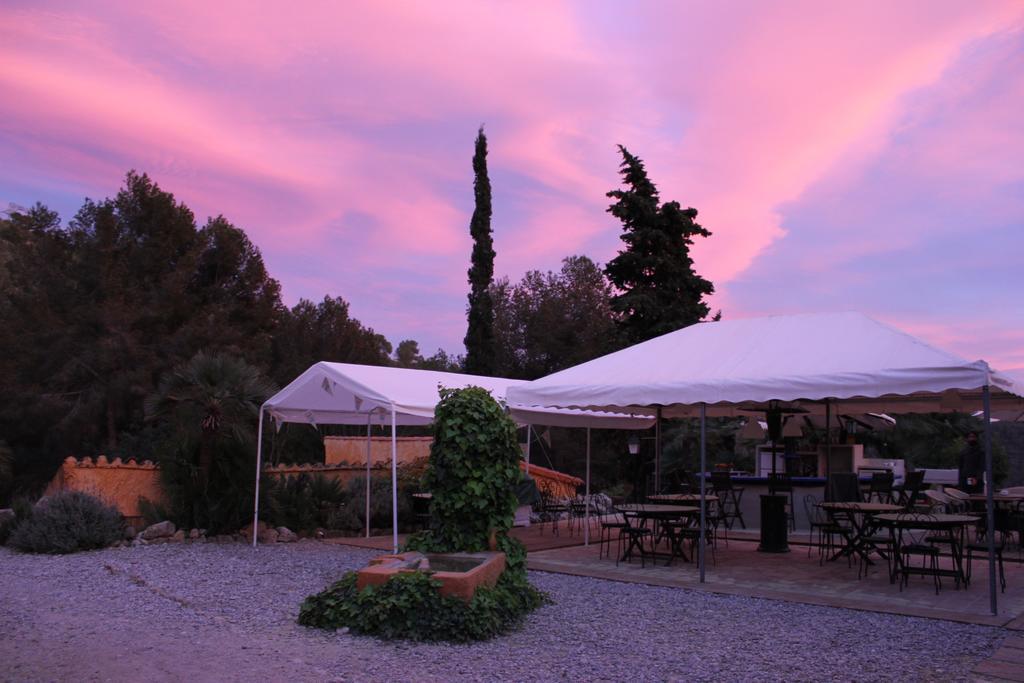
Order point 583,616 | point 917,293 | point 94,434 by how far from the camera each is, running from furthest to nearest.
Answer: point 94,434, point 917,293, point 583,616

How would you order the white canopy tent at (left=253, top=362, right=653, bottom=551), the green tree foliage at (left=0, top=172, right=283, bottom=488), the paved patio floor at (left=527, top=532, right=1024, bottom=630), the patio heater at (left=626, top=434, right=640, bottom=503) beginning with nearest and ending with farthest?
the paved patio floor at (left=527, top=532, right=1024, bottom=630)
the white canopy tent at (left=253, top=362, right=653, bottom=551)
the patio heater at (left=626, top=434, right=640, bottom=503)
the green tree foliage at (left=0, top=172, right=283, bottom=488)

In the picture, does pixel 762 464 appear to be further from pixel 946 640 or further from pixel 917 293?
pixel 946 640

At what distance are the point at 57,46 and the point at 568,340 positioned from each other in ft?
69.0

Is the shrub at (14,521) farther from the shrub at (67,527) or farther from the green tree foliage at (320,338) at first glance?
the green tree foliage at (320,338)

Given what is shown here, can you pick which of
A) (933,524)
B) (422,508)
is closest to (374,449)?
(422,508)

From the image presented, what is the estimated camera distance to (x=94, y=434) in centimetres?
1958

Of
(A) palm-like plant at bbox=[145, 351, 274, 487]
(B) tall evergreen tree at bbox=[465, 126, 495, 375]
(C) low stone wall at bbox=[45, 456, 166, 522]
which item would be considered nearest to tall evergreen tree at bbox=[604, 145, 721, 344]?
(B) tall evergreen tree at bbox=[465, 126, 495, 375]

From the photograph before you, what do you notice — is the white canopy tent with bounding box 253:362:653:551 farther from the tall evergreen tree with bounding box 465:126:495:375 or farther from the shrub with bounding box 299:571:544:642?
the tall evergreen tree with bounding box 465:126:495:375

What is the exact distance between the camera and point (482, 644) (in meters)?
5.43

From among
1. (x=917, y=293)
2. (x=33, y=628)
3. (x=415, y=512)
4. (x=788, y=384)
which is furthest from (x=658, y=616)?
(x=917, y=293)

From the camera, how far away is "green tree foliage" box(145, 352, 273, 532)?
36.4 ft

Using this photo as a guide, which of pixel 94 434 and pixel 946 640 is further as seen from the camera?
pixel 94 434

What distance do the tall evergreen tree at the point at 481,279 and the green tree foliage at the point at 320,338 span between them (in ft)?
12.6

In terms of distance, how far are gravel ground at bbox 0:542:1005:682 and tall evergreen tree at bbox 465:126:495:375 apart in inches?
645
